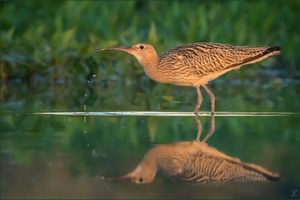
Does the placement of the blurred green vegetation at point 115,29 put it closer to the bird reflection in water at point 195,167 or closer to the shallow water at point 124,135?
the shallow water at point 124,135

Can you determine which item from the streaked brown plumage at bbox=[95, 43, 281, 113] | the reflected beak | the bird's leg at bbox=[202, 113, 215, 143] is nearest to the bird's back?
the streaked brown plumage at bbox=[95, 43, 281, 113]

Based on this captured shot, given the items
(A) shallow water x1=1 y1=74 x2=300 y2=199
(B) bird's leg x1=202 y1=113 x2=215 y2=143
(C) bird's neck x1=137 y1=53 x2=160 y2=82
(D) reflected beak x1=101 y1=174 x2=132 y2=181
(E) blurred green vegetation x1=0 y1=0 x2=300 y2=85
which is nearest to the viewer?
(A) shallow water x1=1 y1=74 x2=300 y2=199

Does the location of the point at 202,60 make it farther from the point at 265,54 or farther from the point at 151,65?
the point at 265,54

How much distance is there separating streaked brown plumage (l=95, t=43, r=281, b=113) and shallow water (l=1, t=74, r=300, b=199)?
0.38 meters

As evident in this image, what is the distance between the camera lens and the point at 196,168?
26.1 ft

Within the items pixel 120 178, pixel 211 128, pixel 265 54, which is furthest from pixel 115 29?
pixel 120 178

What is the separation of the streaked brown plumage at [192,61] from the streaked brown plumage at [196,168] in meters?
3.73

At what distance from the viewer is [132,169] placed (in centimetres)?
793

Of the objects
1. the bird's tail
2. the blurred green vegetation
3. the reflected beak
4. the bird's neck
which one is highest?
the blurred green vegetation

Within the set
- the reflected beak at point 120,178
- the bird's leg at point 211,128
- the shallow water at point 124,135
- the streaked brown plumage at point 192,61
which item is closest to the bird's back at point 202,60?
the streaked brown plumage at point 192,61

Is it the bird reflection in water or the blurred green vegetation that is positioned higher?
the blurred green vegetation

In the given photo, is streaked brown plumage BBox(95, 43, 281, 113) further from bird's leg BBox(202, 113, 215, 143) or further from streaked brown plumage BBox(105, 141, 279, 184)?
streaked brown plumage BBox(105, 141, 279, 184)

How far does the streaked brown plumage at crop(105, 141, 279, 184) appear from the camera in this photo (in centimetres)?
758

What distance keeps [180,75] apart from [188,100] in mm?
1285
